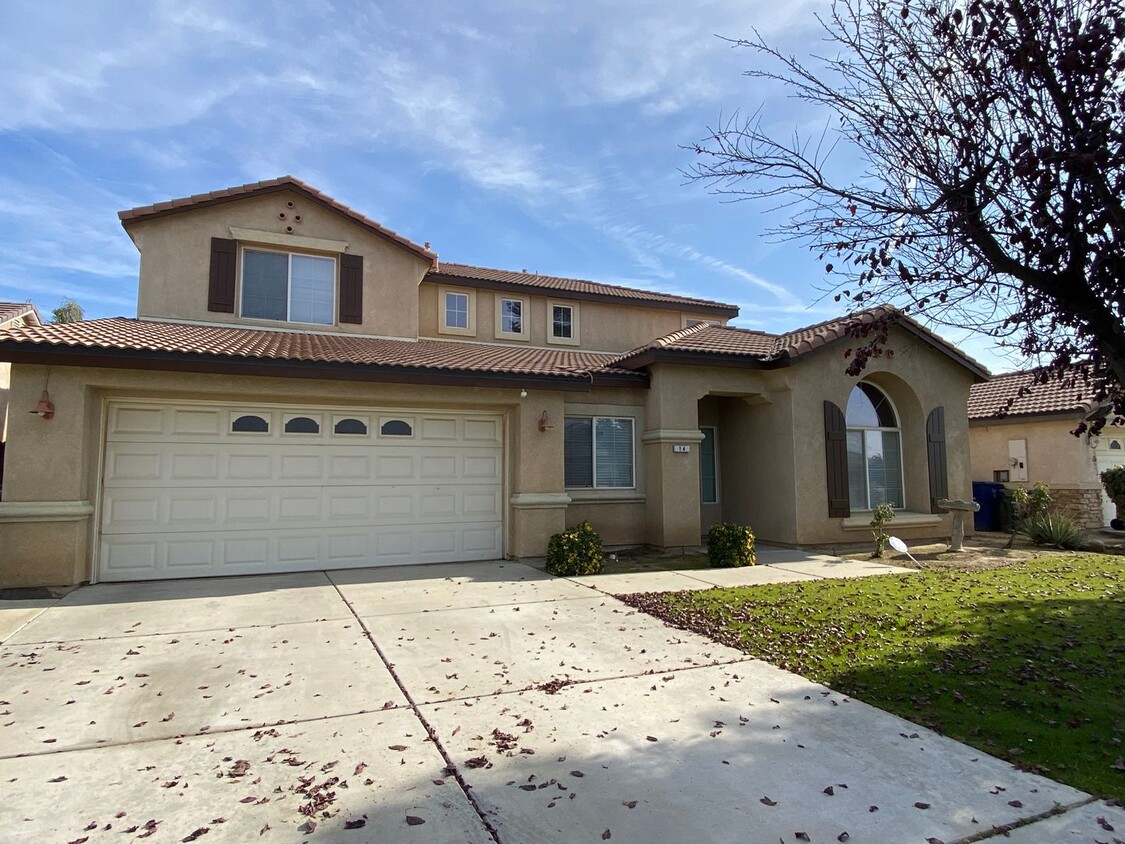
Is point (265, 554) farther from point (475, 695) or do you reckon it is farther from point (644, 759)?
point (644, 759)

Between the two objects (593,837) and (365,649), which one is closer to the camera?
(593,837)

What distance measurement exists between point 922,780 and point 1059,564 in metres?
10.6

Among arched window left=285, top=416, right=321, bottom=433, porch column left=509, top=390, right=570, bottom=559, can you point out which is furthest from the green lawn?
arched window left=285, top=416, right=321, bottom=433

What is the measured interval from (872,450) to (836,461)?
197 centimetres

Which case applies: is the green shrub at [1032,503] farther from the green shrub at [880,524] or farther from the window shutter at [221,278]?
the window shutter at [221,278]

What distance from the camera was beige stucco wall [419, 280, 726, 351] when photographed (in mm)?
15773

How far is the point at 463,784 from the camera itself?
3758 mm

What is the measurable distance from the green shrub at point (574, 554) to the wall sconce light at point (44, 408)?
7325 millimetres

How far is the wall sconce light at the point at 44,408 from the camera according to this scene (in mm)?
8921

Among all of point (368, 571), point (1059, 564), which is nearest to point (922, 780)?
point (368, 571)

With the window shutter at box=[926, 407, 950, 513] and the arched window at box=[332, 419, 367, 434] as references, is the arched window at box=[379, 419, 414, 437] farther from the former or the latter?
the window shutter at box=[926, 407, 950, 513]

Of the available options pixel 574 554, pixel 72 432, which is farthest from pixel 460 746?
pixel 72 432

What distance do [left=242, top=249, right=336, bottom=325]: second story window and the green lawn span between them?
8993mm

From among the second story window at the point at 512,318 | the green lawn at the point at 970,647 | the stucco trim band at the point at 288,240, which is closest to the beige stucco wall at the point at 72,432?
the stucco trim band at the point at 288,240
